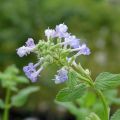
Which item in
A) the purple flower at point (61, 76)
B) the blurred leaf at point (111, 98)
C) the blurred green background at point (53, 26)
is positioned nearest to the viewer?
the purple flower at point (61, 76)

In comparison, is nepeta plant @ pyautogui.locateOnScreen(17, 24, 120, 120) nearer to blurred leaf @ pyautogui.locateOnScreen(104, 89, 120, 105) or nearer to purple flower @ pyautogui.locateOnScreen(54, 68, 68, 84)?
purple flower @ pyautogui.locateOnScreen(54, 68, 68, 84)

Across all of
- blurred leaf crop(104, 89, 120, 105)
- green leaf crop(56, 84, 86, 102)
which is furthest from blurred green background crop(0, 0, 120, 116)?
green leaf crop(56, 84, 86, 102)

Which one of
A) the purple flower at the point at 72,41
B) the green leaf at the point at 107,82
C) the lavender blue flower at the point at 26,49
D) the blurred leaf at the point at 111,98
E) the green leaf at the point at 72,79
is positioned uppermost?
the blurred leaf at the point at 111,98

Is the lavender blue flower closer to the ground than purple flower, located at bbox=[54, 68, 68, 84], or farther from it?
farther from it

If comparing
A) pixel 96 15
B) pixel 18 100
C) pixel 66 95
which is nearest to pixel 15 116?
pixel 96 15

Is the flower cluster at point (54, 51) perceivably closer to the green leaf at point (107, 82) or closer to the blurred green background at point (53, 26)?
the green leaf at point (107, 82)

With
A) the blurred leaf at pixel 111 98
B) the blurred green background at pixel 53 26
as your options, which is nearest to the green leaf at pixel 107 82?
the blurred leaf at pixel 111 98

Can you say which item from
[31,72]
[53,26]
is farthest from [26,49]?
[53,26]

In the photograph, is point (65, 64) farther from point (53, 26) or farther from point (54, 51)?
point (53, 26)

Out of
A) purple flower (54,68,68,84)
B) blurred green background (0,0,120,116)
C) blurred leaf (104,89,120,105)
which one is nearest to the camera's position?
purple flower (54,68,68,84)

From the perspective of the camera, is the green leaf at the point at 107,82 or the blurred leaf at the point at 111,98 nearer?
the green leaf at the point at 107,82
